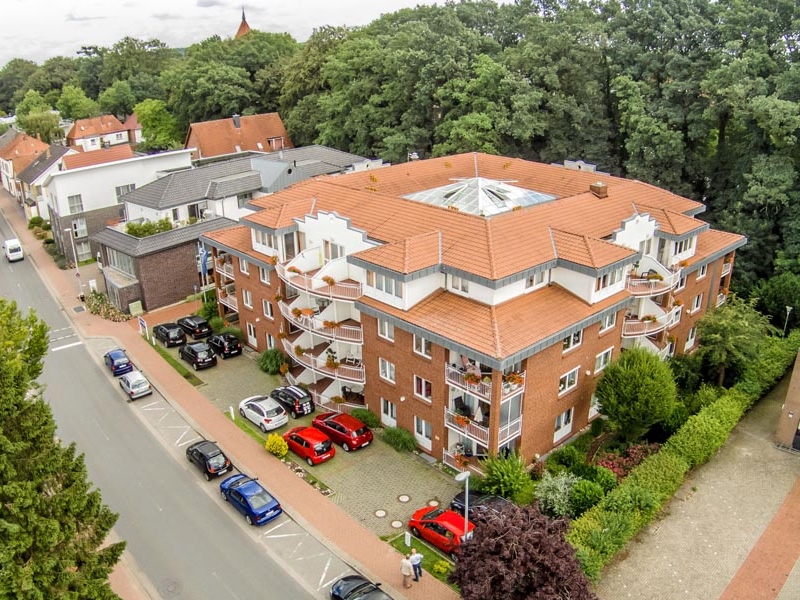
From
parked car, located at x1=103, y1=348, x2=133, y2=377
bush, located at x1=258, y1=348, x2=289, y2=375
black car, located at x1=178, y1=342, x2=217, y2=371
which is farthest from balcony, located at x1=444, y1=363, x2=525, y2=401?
parked car, located at x1=103, y1=348, x2=133, y2=377

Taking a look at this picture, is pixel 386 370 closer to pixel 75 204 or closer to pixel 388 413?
pixel 388 413

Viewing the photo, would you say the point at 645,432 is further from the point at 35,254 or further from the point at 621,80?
the point at 35,254

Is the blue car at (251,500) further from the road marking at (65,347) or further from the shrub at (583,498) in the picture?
the road marking at (65,347)

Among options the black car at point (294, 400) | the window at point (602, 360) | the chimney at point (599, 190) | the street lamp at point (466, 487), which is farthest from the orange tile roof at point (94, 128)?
the street lamp at point (466, 487)


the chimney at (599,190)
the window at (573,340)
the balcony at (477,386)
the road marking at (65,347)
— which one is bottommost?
the road marking at (65,347)

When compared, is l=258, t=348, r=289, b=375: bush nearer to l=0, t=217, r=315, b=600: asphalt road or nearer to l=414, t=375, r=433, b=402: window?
l=0, t=217, r=315, b=600: asphalt road
